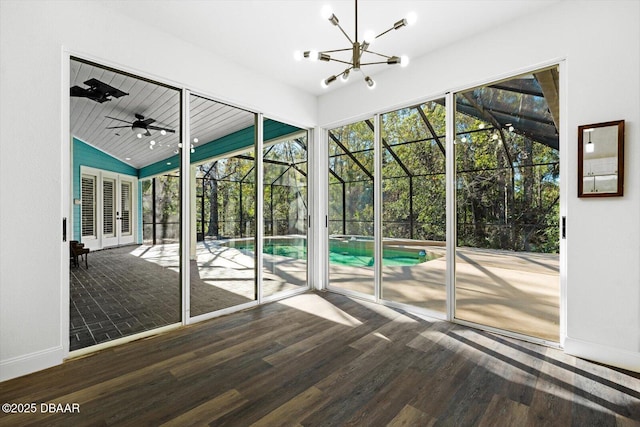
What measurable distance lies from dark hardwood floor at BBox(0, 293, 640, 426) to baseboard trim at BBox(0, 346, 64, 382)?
0.23 ft

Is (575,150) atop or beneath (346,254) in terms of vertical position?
atop

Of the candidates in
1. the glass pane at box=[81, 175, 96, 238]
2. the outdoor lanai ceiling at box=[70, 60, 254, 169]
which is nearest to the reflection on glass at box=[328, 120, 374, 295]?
the outdoor lanai ceiling at box=[70, 60, 254, 169]

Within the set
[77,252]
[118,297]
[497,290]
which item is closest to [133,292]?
[118,297]

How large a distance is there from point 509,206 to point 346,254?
2271mm

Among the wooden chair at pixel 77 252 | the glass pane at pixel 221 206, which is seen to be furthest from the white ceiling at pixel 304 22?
the wooden chair at pixel 77 252

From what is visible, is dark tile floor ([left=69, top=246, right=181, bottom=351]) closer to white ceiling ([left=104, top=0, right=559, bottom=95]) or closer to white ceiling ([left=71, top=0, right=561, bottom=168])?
white ceiling ([left=71, top=0, right=561, bottom=168])

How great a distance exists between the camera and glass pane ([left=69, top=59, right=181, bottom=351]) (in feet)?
8.37

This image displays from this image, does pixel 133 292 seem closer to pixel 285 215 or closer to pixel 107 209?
pixel 107 209

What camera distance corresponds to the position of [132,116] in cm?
296

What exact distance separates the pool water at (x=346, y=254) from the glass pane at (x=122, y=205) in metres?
0.92

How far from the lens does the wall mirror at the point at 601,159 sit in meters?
2.25

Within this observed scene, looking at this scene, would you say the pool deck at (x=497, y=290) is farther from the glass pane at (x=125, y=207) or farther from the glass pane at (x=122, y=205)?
the glass pane at (x=125, y=207)

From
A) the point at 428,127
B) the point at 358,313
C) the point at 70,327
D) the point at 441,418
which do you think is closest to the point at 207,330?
the point at 70,327

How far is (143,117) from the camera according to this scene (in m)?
3.01
